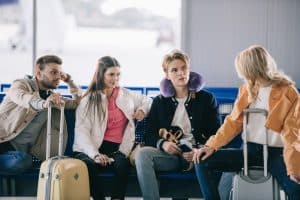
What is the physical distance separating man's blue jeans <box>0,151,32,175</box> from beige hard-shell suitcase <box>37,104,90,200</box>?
308 mm

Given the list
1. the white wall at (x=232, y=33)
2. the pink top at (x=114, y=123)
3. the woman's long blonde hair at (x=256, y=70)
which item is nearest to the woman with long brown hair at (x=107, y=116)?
the pink top at (x=114, y=123)

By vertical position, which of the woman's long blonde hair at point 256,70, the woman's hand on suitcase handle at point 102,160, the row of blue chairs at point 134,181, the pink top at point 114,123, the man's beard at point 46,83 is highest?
the woman's long blonde hair at point 256,70

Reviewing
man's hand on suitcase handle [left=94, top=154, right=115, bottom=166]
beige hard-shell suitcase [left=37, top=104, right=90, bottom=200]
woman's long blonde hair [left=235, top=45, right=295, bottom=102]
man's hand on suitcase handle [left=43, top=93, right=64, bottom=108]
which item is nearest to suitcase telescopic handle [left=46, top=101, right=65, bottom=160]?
man's hand on suitcase handle [left=43, top=93, right=64, bottom=108]

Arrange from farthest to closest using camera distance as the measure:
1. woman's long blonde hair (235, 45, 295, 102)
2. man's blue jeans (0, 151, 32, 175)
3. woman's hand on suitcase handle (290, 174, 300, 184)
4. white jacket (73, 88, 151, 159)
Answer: white jacket (73, 88, 151, 159), man's blue jeans (0, 151, 32, 175), woman's long blonde hair (235, 45, 295, 102), woman's hand on suitcase handle (290, 174, 300, 184)

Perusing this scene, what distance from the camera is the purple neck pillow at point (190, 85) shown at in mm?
3609

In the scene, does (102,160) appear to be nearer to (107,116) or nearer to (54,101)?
(107,116)

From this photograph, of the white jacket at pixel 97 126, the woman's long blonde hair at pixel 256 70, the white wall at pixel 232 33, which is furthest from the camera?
the white wall at pixel 232 33

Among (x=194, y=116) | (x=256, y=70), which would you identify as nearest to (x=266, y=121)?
(x=256, y=70)

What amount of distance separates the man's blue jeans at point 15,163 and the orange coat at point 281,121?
1.19 metres

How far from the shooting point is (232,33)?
248 inches

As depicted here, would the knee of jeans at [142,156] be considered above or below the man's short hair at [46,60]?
below

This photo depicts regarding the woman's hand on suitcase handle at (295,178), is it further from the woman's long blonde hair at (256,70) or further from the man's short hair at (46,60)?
the man's short hair at (46,60)

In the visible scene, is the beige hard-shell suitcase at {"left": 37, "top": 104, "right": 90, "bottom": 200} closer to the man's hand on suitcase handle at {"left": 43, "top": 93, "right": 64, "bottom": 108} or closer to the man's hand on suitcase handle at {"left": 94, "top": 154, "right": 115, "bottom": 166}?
the man's hand on suitcase handle at {"left": 94, "top": 154, "right": 115, "bottom": 166}

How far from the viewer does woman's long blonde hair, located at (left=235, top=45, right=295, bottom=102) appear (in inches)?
125
